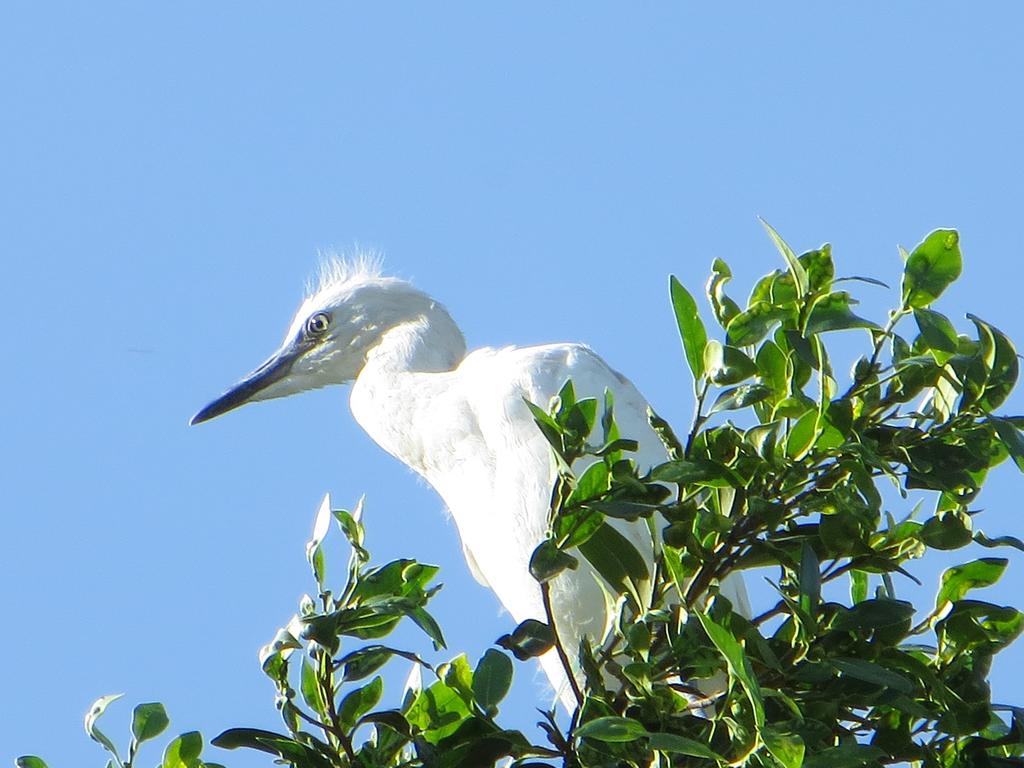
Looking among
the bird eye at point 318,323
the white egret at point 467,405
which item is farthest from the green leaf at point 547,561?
the bird eye at point 318,323

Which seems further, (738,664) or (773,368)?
(773,368)

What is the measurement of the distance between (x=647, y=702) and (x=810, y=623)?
0.22 m

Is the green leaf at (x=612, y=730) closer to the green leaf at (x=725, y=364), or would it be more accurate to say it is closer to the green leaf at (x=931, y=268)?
the green leaf at (x=725, y=364)

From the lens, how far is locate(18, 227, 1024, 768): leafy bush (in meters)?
1.78

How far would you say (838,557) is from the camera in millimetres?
1906

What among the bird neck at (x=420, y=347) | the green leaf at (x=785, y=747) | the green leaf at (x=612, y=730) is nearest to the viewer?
the green leaf at (x=785, y=747)

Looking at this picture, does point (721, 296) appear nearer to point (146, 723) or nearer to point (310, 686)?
point (310, 686)

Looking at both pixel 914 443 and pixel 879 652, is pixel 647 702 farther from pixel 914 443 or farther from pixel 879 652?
pixel 914 443

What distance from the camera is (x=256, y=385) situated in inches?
210

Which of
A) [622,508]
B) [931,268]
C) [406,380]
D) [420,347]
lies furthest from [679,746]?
[420,347]

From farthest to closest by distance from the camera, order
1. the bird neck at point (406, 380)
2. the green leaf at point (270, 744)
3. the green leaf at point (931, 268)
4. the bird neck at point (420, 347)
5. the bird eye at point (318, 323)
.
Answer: the bird eye at point (318, 323)
the bird neck at point (420, 347)
the bird neck at point (406, 380)
the green leaf at point (270, 744)
the green leaf at point (931, 268)

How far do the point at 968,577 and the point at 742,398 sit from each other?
0.47 metres

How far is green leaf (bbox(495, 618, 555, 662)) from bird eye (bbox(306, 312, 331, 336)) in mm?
3417

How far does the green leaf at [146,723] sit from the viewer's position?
2.03 meters
